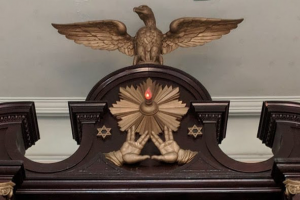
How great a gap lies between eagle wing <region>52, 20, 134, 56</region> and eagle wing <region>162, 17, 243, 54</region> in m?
0.18

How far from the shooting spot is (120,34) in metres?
2.87

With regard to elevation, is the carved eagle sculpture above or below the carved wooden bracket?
above

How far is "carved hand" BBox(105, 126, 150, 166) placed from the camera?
2281 millimetres

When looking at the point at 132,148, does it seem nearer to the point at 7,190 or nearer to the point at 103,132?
the point at 103,132

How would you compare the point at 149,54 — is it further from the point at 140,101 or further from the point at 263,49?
the point at 263,49

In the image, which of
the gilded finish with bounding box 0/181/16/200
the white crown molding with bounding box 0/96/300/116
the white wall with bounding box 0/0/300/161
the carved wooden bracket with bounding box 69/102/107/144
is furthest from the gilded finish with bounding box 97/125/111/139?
the white crown molding with bounding box 0/96/300/116

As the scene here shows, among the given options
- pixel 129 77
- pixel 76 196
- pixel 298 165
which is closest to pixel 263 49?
pixel 129 77

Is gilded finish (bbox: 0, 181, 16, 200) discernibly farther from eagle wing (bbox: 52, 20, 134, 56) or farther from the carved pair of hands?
eagle wing (bbox: 52, 20, 134, 56)

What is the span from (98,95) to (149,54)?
37cm

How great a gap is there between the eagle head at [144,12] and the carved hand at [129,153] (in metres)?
0.70

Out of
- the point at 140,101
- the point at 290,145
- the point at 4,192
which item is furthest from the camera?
the point at 140,101

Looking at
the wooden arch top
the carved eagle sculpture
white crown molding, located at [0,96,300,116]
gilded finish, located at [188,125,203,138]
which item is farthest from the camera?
white crown molding, located at [0,96,300,116]

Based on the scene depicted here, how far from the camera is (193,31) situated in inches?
114

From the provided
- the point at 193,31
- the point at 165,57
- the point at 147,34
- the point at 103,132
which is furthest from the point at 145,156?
the point at 165,57
